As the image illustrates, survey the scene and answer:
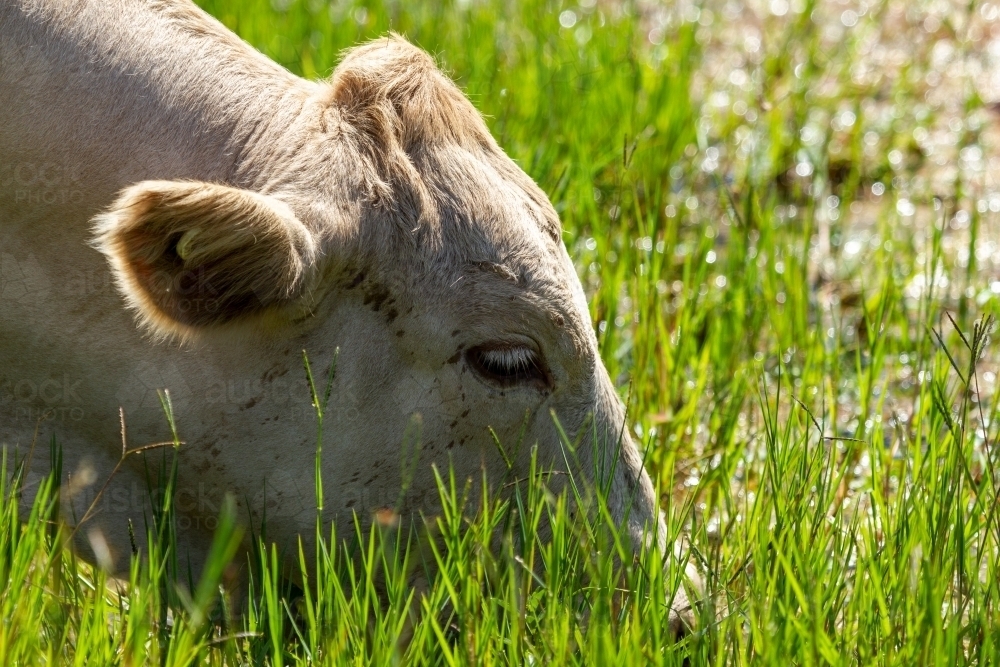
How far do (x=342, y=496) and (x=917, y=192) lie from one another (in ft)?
11.6

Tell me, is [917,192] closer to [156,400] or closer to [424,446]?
[424,446]

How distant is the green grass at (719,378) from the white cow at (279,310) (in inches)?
5.4

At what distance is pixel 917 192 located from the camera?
216 inches

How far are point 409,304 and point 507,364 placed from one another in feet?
0.81

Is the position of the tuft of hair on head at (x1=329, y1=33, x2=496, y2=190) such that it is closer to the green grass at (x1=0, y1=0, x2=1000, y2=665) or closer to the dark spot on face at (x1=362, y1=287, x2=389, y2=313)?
the dark spot on face at (x1=362, y1=287, x2=389, y2=313)

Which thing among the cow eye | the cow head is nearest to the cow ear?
the cow head

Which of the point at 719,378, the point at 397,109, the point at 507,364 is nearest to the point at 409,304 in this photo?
the point at 507,364

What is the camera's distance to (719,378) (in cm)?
410

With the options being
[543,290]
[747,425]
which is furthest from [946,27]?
[543,290]

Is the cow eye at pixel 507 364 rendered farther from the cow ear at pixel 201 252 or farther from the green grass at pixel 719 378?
the cow ear at pixel 201 252

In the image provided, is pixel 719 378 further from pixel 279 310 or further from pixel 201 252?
pixel 201 252

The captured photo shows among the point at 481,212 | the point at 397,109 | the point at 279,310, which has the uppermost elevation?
the point at 397,109

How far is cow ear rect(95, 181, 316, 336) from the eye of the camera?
2.37 meters

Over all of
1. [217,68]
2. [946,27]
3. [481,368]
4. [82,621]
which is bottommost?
[82,621]
